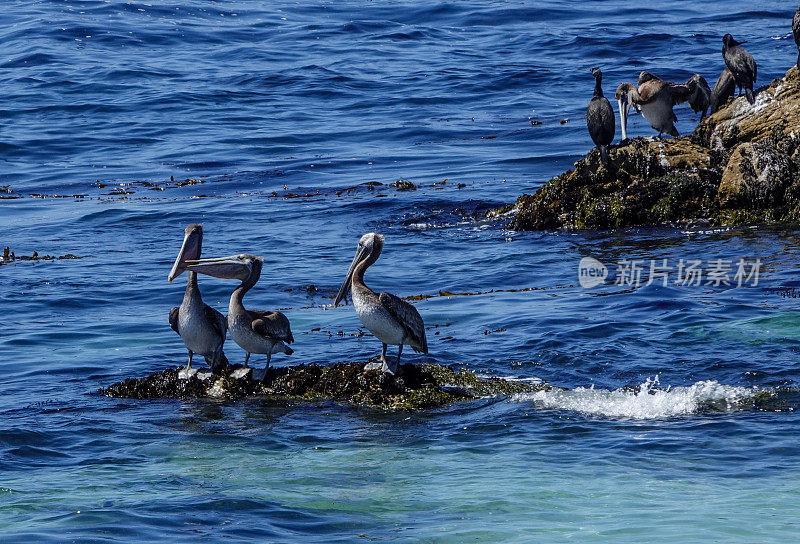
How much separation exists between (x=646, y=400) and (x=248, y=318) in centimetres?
326

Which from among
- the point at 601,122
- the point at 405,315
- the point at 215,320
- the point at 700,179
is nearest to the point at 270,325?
the point at 215,320

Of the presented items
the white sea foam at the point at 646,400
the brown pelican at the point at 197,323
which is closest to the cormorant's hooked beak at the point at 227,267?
the brown pelican at the point at 197,323

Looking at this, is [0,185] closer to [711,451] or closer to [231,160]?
[231,160]

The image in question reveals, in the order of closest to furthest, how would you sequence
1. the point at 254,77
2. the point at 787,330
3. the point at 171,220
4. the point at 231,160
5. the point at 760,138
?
the point at 787,330, the point at 760,138, the point at 171,220, the point at 231,160, the point at 254,77

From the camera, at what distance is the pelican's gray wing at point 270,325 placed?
29.1 feet

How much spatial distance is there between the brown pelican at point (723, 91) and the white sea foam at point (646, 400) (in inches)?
353

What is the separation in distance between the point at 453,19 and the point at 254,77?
9.89m

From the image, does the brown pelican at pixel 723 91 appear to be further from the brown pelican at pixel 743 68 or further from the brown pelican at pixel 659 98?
the brown pelican at pixel 659 98

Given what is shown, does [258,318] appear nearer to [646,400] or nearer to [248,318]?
[248,318]

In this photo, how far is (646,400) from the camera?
8.89m

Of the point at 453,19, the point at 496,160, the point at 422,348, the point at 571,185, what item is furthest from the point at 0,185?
the point at 453,19

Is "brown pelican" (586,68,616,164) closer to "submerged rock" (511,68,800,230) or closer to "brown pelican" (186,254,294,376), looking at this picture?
"submerged rock" (511,68,800,230)

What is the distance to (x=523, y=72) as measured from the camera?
97.0 ft

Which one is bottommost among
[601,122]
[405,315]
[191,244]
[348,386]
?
[348,386]
